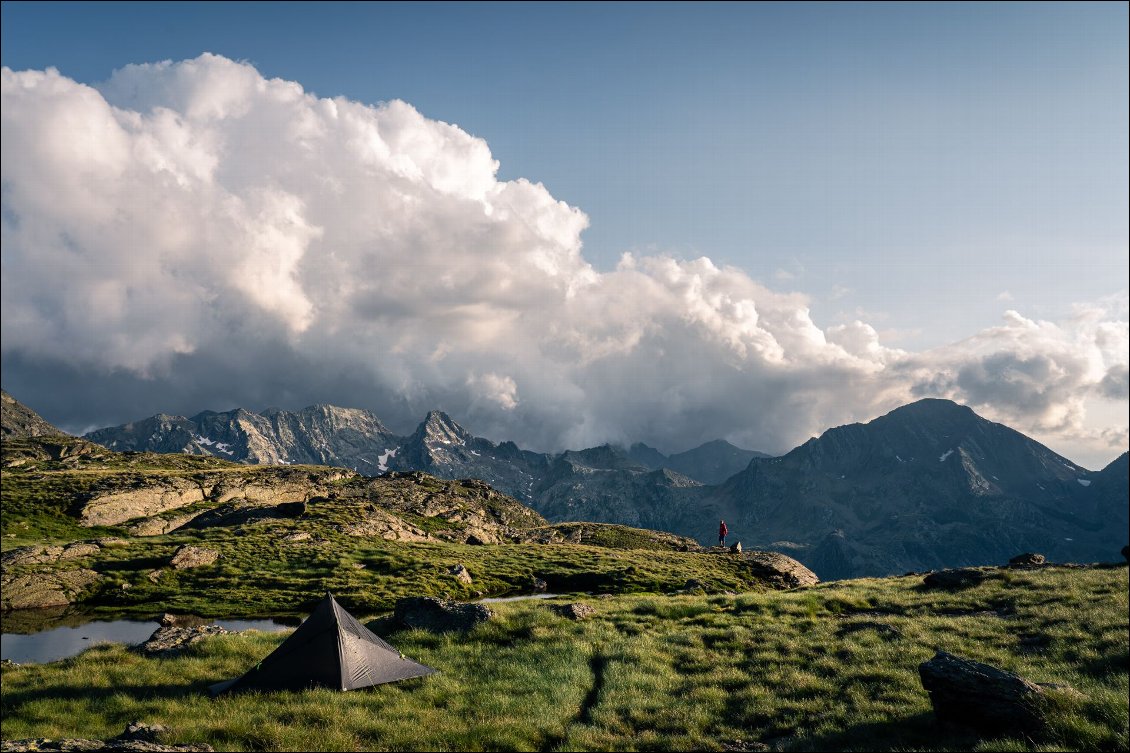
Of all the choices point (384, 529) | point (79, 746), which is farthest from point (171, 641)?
point (384, 529)

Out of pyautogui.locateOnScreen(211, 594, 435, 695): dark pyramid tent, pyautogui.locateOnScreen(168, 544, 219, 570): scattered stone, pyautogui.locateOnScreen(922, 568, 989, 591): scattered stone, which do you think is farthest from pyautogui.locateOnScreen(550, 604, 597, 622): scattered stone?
pyautogui.locateOnScreen(168, 544, 219, 570): scattered stone

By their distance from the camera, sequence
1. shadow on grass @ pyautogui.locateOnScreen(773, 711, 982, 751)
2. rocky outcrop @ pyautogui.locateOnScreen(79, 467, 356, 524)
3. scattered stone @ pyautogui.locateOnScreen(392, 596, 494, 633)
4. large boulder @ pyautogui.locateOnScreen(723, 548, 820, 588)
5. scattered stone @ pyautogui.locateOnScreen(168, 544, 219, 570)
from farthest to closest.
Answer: rocky outcrop @ pyautogui.locateOnScreen(79, 467, 356, 524) → large boulder @ pyautogui.locateOnScreen(723, 548, 820, 588) → scattered stone @ pyautogui.locateOnScreen(168, 544, 219, 570) → scattered stone @ pyautogui.locateOnScreen(392, 596, 494, 633) → shadow on grass @ pyautogui.locateOnScreen(773, 711, 982, 751)

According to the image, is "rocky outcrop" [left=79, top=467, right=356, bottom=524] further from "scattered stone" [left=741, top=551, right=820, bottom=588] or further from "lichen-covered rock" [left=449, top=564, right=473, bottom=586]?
"scattered stone" [left=741, top=551, right=820, bottom=588]

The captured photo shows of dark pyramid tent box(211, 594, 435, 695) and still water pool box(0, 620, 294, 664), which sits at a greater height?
dark pyramid tent box(211, 594, 435, 695)

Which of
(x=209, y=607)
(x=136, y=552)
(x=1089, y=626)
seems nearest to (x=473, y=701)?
(x=1089, y=626)

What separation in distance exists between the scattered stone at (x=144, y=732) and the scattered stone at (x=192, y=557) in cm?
4791

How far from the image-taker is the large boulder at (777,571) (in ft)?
231

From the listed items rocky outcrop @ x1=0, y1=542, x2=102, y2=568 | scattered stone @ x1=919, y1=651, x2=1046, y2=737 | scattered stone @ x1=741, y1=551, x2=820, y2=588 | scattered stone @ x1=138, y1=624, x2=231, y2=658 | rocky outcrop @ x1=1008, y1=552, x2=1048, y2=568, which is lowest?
scattered stone @ x1=741, y1=551, x2=820, y2=588

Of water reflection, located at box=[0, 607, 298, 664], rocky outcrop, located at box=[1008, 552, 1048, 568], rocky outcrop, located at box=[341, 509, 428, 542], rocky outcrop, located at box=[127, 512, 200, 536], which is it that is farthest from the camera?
rocky outcrop, located at box=[127, 512, 200, 536]

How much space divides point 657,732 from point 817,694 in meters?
5.77

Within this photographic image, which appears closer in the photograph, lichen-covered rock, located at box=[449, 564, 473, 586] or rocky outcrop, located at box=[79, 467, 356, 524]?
lichen-covered rock, located at box=[449, 564, 473, 586]

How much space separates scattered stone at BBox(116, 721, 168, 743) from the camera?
13.2 metres

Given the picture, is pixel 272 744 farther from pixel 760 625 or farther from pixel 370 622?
pixel 760 625

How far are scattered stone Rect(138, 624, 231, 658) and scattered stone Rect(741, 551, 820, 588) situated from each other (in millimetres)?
59425
